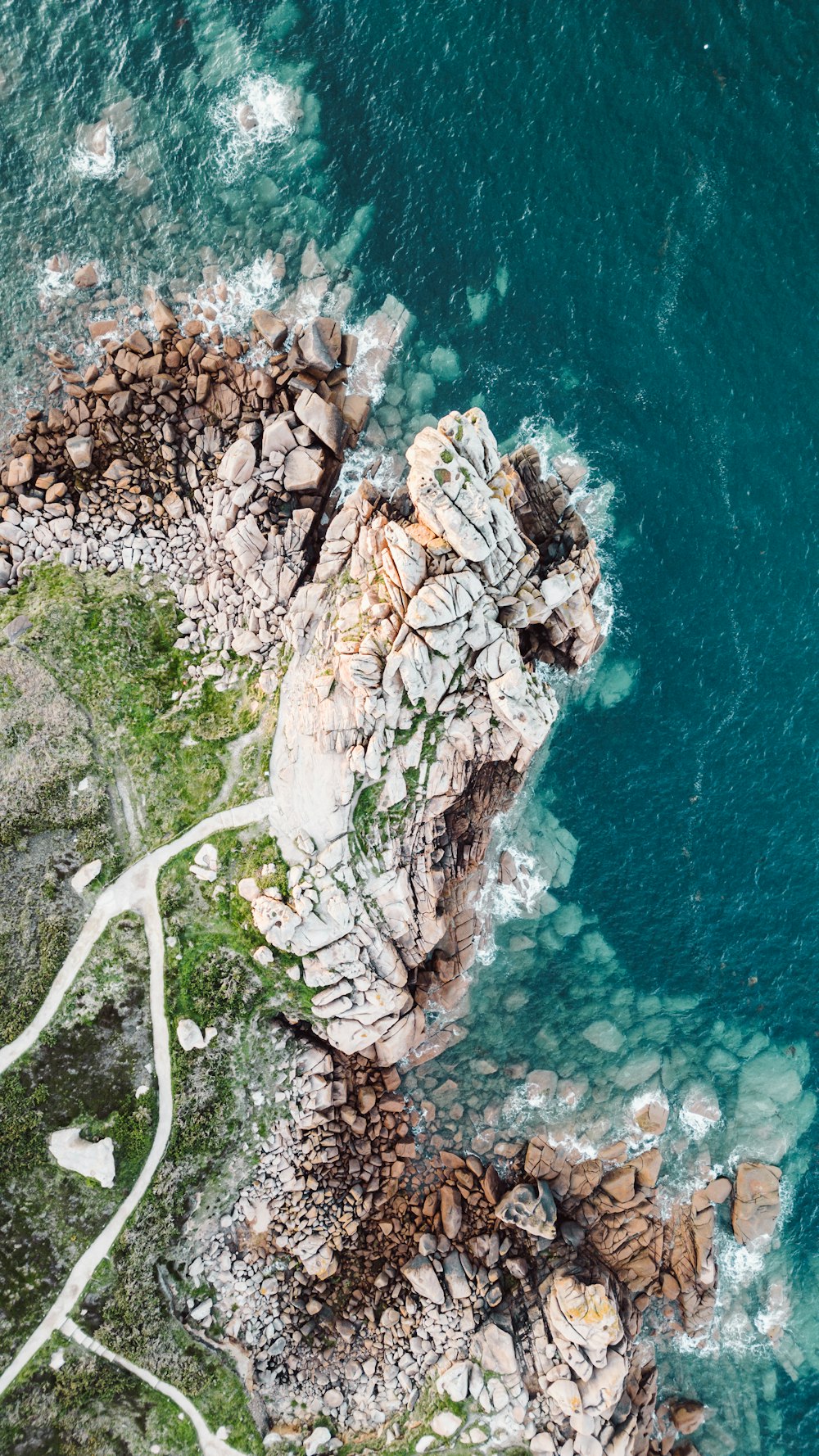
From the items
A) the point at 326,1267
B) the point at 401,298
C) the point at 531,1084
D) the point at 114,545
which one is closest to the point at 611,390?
the point at 401,298

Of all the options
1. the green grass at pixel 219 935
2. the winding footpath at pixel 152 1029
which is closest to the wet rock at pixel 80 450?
the winding footpath at pixel 152 1029

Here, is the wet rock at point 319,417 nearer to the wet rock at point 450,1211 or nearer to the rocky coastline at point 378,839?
the rocky coastline at point 378,839

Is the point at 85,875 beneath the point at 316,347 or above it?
beneath

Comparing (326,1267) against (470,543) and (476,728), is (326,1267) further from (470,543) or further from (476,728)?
(470,543)

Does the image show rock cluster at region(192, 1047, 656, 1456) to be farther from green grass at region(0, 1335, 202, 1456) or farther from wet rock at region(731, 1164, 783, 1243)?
wet rock at region(731, 1164, 783, 1243)

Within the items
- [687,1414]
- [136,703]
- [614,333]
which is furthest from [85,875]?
[687,1414]

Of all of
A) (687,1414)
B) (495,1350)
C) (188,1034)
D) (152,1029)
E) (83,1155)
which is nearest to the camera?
(83,1155)

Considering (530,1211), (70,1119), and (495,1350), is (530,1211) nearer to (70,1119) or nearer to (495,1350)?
(495,1350)
